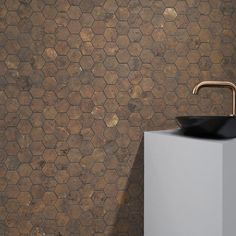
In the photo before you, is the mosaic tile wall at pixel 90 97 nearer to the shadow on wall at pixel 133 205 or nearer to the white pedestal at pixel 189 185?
the shadow on wall at pixel 133 205

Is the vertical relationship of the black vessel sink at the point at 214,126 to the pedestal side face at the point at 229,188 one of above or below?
above

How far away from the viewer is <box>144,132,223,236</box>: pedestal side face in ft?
3.91

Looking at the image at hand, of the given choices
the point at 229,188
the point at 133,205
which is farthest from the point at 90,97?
the point at 229,188

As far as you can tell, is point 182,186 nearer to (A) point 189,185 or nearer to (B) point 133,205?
(A) point 189,185

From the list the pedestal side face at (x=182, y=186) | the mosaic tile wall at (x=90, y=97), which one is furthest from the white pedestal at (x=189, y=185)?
the mosaic tile wall at (x=90, y=97)

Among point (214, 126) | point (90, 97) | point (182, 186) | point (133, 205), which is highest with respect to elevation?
point (90, 97)

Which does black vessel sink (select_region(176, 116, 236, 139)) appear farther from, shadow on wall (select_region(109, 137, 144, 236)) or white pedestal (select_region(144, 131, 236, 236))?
shadow on wall (select_region(109, 137, 144, 236))

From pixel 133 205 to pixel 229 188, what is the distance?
638 millimetres

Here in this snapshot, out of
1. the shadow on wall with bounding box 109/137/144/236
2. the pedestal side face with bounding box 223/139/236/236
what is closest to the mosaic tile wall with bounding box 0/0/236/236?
the shadow on wall with bounding box 109/137/144/236

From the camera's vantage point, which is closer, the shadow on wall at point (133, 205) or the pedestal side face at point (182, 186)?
the pedestal side face at point (182, 186)

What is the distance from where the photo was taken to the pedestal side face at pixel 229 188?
1.16 meters

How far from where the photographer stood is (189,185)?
1.30 meters

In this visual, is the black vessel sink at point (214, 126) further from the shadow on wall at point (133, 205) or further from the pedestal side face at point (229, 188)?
the shadow on wall at point (133, 205)

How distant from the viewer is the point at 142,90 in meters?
1.70
